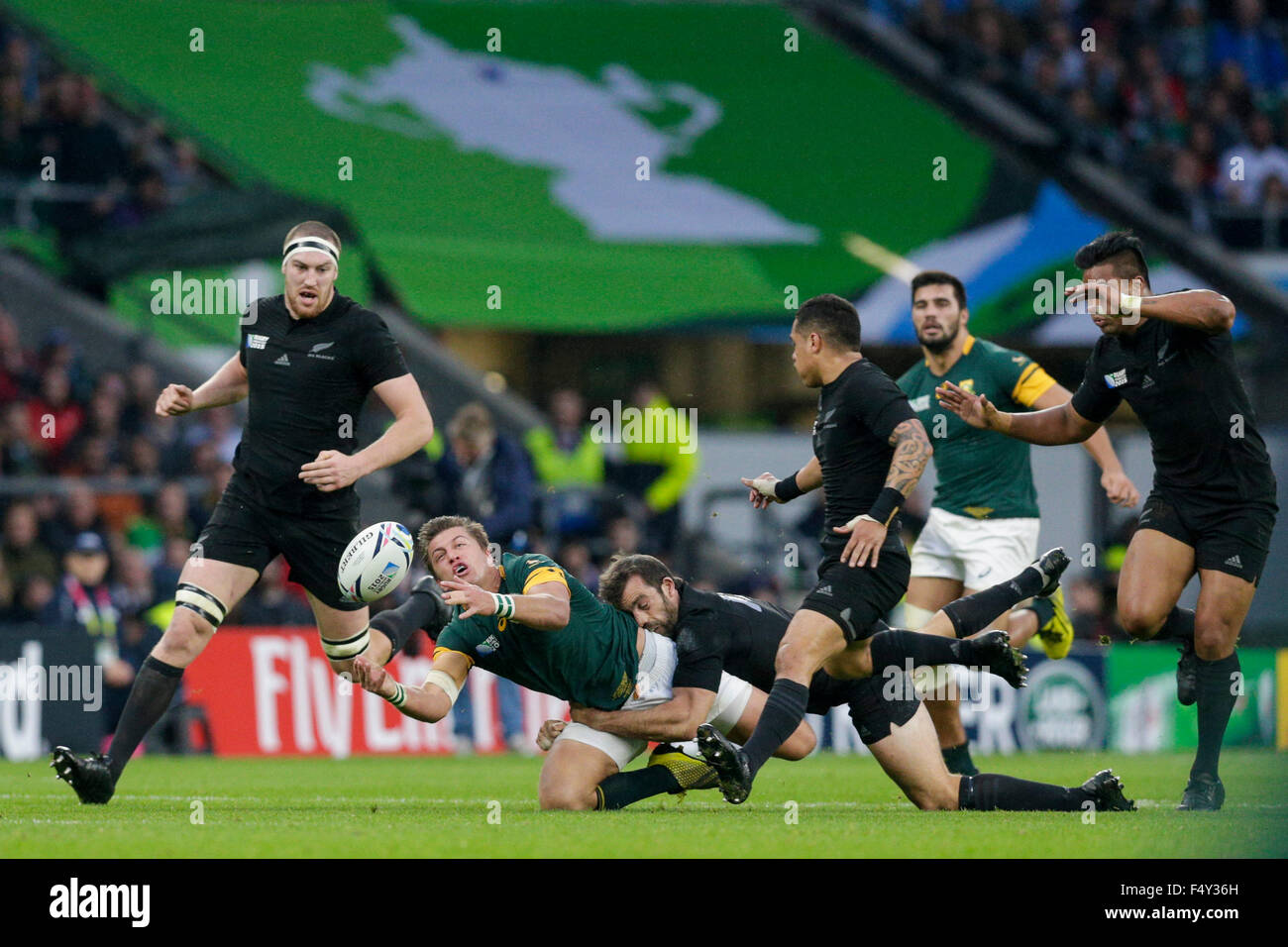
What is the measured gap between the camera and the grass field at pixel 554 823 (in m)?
6.60

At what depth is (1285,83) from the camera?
26375 millimetres

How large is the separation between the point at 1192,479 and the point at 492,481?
6.24 meters

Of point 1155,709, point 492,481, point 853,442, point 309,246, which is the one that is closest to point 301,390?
point 309,246

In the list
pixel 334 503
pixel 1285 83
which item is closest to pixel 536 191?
pixel 1285 83

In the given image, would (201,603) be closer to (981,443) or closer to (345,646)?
(345,646)

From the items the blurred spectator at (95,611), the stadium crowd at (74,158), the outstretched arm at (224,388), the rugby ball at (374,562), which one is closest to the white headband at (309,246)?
the outstretched arm at (224,388)

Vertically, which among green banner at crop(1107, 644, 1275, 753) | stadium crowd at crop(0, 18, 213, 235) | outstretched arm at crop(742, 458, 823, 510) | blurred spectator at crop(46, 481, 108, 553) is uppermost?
stadium crowd at crop(0, 18, 213, 235)

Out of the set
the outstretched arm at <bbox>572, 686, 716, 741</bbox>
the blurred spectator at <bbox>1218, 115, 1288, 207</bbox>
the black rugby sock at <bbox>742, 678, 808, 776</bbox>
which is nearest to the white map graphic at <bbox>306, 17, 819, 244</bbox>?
the blurred spectator at <bbox>1218, 115, 1288, 207</bbox>

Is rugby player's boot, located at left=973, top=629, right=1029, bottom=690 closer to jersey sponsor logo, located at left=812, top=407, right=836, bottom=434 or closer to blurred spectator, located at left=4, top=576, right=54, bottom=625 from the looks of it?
jersey sponsor logo, located at left=812, top=407, right=836, bottom=434

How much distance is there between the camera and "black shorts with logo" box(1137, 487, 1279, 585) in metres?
8.46

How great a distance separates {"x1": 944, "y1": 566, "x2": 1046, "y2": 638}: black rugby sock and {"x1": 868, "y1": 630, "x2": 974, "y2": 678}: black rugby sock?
379 mm

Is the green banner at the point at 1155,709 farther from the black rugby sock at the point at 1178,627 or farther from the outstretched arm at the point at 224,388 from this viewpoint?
the outstretched arm at the point at 224,388

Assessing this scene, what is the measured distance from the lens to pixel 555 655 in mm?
8477
